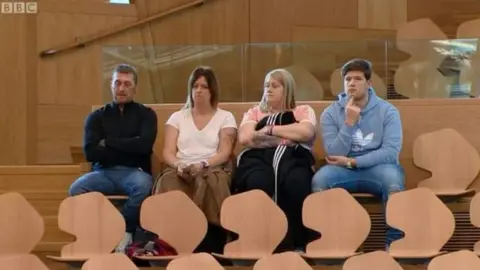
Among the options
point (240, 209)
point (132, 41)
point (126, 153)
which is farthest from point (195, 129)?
point (132, 41)

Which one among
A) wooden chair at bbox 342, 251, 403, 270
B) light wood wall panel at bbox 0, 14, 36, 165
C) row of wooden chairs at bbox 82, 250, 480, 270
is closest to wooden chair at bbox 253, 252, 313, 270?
row of wooden chairs at bbox 82, 250, 480, 270

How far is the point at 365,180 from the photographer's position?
3.51m

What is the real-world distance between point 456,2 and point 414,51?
1806 mm

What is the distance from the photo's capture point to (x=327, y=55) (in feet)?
14.2

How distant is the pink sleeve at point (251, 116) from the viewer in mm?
3713

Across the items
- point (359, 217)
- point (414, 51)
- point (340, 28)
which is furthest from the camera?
point (340, 28)

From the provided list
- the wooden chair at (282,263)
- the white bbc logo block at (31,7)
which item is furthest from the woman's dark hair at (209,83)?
the white bbc logo block at (31,7)

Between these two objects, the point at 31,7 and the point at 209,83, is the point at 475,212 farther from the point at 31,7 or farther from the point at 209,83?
the point at 31,7

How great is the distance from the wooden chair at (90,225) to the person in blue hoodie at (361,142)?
74cm

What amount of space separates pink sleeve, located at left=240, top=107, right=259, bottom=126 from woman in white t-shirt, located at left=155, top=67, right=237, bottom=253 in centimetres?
5

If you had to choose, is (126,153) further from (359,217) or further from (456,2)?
(456,2)

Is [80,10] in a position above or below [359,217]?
above

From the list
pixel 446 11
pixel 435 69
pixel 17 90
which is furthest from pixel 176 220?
pixel 446 11

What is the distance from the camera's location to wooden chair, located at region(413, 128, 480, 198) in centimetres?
370
